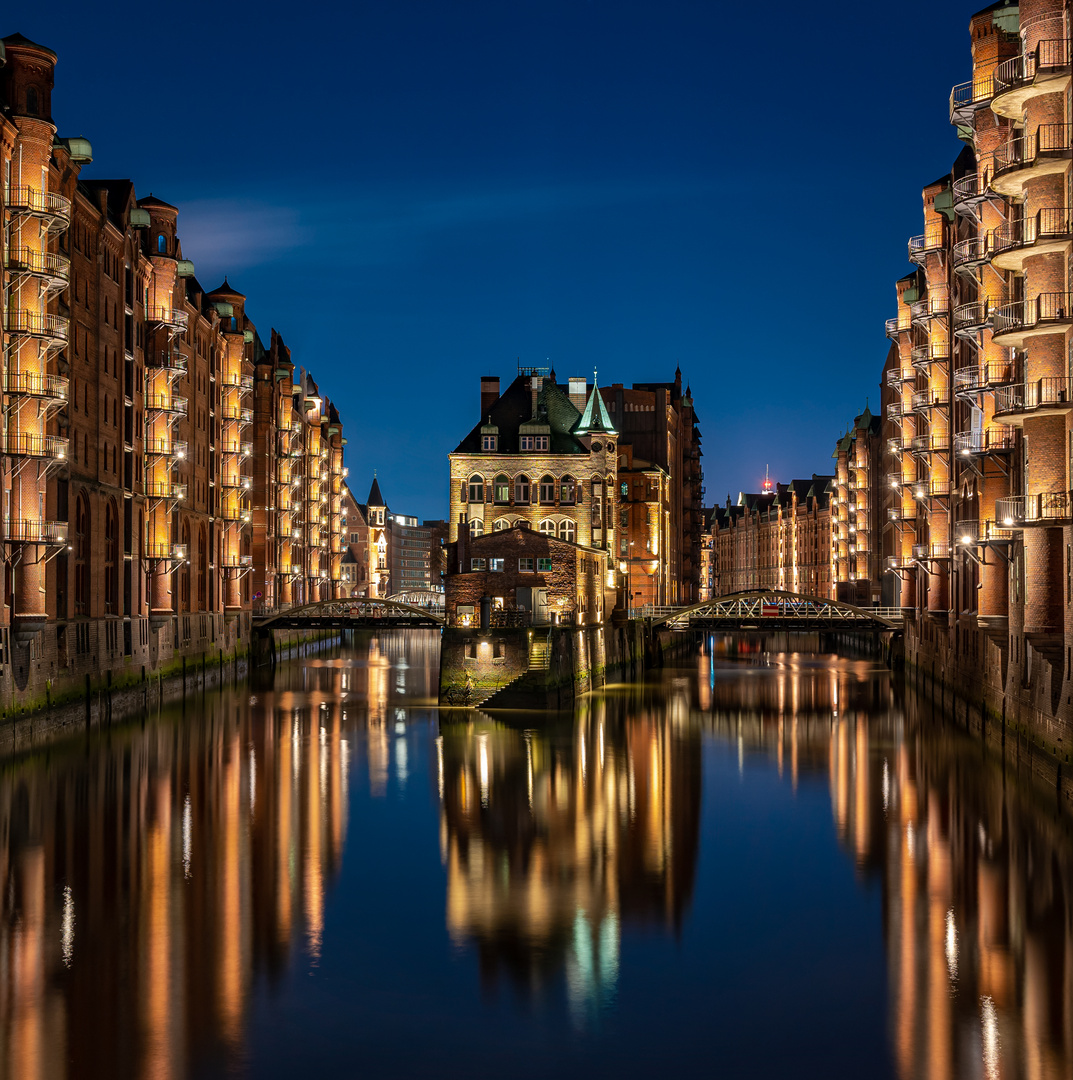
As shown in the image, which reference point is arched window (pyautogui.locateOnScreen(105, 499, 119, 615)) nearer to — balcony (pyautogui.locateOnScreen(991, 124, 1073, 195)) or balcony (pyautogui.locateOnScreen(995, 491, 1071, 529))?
balcony (pyautogui.locateOnScreen(995, 491, 1071, 529))

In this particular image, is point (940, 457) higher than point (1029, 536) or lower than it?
higher

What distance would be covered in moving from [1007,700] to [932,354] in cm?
2804

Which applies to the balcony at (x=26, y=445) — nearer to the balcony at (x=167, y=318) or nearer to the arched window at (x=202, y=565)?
the balcony at (x=167, y=318)

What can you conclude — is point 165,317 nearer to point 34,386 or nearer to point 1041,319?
point 34,386

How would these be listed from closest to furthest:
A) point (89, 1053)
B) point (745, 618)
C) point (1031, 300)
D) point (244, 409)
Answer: point (89, 1053) < point (1031, 300) < point (745, 618) < point (244, 409)

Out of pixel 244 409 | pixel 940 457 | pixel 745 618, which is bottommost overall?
pixel 745 618

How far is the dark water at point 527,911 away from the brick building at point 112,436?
22.6 ft

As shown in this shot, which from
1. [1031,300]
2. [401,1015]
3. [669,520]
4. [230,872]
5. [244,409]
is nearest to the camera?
[401,1015]

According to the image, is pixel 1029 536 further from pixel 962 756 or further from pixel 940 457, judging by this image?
pixel 940 457

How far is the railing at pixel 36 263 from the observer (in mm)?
46156

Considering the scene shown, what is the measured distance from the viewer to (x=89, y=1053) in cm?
1953

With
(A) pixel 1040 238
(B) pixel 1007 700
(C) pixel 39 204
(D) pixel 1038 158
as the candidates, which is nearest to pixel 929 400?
(B) pixel 1007 700

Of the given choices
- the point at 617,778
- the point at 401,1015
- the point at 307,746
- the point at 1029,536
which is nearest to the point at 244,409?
the point at 307,746

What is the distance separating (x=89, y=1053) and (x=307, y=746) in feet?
107
